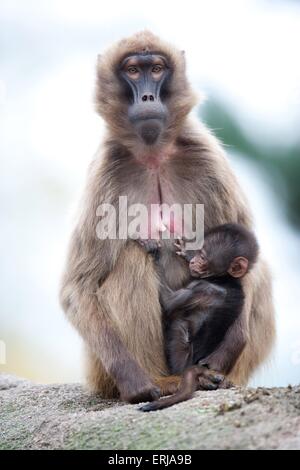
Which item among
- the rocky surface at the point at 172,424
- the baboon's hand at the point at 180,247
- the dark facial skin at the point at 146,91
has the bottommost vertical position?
the rocky surface at the point at 172,424

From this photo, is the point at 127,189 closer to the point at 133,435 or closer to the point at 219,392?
the point at 219,392

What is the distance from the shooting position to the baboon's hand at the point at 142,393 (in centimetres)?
587

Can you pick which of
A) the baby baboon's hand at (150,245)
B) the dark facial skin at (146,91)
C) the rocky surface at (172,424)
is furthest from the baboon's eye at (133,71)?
the rocky surface at (172,424)

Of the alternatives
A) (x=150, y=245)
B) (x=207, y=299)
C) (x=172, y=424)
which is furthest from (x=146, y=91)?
(x=172, y=424)

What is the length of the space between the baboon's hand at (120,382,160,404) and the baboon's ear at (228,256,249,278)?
1088 mm

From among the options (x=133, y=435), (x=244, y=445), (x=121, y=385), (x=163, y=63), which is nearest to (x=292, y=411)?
(x=244, y=445)

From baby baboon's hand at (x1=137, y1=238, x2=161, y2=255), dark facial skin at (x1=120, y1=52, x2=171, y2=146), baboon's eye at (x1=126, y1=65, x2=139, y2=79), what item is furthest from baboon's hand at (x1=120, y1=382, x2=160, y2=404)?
baboon's eye at (x1=126, y1=65, x2=139, y2=79)

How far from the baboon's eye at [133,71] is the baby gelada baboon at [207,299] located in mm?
1246

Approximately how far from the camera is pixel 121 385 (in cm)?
599

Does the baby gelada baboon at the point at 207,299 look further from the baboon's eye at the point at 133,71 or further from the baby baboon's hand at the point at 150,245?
the baboon's eye at the point at 133,71

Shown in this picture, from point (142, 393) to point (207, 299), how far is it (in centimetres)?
89

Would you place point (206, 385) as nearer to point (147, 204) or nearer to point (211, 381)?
point (211, 381)

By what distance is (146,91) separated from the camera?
249 inches

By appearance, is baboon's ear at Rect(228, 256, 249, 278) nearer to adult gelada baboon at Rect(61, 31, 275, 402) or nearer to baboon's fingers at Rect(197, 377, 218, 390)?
adult gelada baboon at Rect(61, 31, 275, 402)
